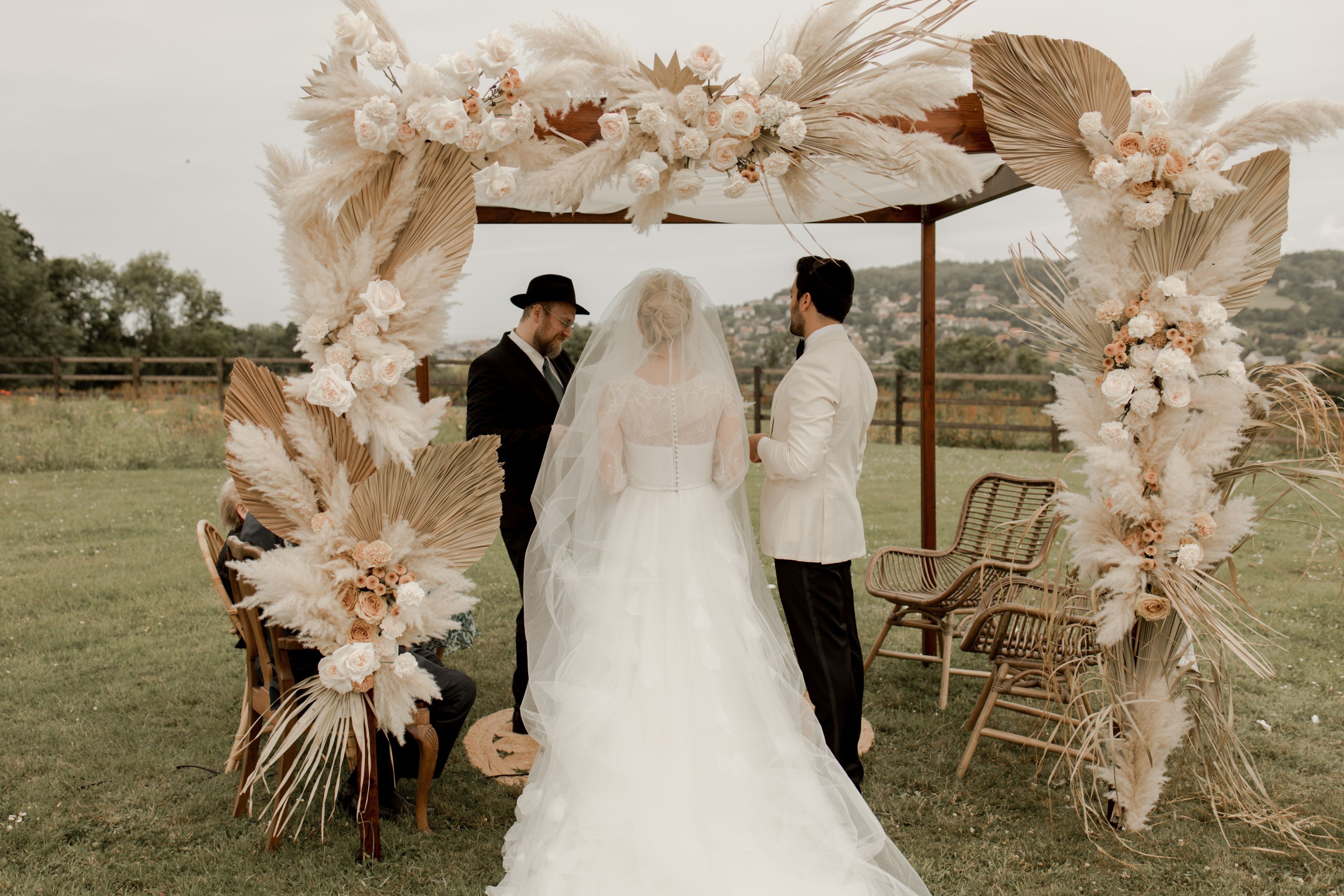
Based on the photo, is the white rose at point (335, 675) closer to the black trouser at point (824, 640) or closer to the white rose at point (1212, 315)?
the black trouser at point (824, 640)

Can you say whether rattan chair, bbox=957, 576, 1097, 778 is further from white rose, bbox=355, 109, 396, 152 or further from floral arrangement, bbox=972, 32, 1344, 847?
white rose, bbox=355, 109, 396, 152

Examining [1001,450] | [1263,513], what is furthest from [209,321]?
[1263,513]

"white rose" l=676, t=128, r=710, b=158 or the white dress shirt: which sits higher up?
"white rose" l=676, t=128, r=710, b=158

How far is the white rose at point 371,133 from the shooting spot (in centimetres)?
257

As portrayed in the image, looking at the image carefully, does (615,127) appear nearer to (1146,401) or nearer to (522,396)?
(522,396)

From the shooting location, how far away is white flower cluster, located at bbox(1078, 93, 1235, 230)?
2.93 meters

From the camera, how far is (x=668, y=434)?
3.08 metres

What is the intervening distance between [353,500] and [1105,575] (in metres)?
2.69

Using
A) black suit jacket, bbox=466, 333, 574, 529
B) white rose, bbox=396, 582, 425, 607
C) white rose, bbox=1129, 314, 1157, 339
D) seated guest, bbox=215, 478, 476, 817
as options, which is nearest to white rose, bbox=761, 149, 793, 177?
white rose, bbox=1129, 314, 1157, 339

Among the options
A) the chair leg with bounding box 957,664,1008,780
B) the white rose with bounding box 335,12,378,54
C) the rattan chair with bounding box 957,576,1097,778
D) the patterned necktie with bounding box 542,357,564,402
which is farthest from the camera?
the patterned necktie with bounding box 542,357,564,402

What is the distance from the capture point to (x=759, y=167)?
9.39 ft

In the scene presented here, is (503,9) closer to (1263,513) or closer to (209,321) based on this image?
(1263,513)

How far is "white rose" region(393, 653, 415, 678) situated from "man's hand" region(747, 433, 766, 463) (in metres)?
1.43

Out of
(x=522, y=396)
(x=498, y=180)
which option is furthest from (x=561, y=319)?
(x=498, y=180)
